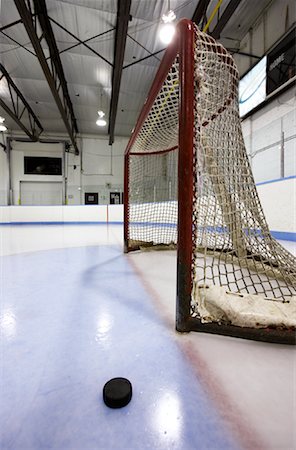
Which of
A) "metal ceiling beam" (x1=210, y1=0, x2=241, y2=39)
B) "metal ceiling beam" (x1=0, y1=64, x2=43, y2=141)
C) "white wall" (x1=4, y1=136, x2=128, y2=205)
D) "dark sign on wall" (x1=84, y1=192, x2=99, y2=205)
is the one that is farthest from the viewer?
"dark sign on wall" (x1=84, y1=192, x2=99, y2=205)

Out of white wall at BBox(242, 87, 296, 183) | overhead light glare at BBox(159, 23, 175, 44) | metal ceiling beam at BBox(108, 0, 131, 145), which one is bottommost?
white wall at BBox(242, 87, 296, 183)

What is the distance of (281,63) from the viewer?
15.3 ft

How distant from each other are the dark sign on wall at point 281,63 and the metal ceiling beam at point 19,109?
7.26m

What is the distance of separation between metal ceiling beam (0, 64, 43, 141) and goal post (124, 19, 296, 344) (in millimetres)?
8037

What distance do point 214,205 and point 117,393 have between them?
91 cm

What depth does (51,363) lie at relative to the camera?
0.72m

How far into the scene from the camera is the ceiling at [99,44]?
453 cm

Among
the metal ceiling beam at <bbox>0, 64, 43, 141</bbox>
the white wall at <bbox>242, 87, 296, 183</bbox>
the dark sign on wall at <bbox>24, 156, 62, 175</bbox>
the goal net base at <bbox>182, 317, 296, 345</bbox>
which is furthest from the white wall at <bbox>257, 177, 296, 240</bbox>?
the dark sign on wall at <bbox>24, 156, 62, 175</bbox>

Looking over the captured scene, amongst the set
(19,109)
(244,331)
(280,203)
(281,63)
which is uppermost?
(19,109)

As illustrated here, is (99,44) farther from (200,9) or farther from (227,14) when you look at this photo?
(227,14)

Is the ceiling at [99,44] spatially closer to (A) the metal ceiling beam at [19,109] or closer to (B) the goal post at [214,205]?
(A) the metal ceiling beam at [19,109]

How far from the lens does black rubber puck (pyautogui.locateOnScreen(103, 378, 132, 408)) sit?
54cm

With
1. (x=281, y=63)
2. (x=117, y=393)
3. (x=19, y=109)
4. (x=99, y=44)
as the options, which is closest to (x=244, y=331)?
(x=117, y=393)

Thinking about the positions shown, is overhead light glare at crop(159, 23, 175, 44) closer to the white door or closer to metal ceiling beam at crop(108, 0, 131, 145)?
metal ceiling beam at crop(108, 0, 131, 145)
